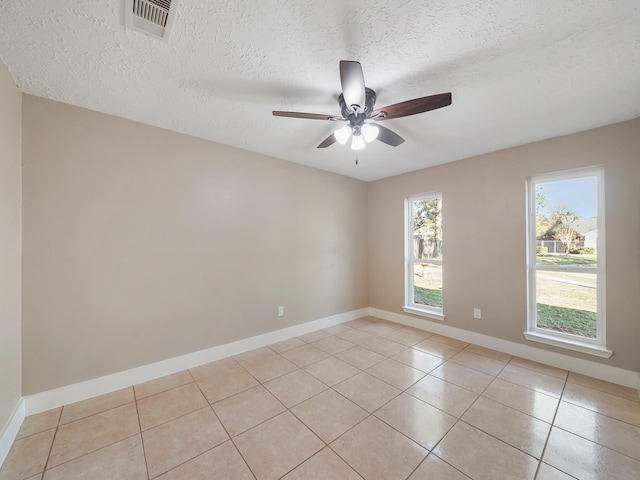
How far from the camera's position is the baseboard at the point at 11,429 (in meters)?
1.51

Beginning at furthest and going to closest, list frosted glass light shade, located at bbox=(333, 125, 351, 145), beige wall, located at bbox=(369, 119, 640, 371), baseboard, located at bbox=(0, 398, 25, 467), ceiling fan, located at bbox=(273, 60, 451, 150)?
beige wall, located at bbox=(369, 119, 640, 371) < frosted glass light shade, located at bbox=(333, 125, 351, 145) < baseboard, located at bbox=(0, 398, 25, 467) < ceiling fan, located at bbox=(273, 60, 451, 150)

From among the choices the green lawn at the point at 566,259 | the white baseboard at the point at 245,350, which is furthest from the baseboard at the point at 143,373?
the green lawn at the point at 566,259

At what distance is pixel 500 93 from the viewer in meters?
1.89

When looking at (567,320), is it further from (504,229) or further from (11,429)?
Answer: (11,429)

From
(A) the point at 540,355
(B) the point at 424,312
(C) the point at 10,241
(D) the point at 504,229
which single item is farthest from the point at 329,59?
(A) the point at 540,355

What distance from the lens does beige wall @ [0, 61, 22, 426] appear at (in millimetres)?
1583

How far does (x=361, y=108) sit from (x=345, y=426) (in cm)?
226

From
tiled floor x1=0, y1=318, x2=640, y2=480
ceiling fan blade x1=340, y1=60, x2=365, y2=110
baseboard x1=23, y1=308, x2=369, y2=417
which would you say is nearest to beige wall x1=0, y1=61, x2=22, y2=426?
baseboard x1=23, y1=308, x2=369, y2=417

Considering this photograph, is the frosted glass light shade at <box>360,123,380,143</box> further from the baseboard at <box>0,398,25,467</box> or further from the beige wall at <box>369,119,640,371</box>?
the baseboard at <box>0,398,25,467</box>

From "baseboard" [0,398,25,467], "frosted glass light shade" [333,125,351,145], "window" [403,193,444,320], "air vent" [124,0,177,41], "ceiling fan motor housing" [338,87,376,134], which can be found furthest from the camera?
"window" [403,193,444,320]

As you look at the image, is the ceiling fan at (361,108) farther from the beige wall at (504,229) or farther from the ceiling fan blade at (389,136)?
the beige wall at (504,229)

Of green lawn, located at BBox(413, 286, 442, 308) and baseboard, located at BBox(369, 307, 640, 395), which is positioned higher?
green lawn, located at BBox(413, 286, 442, 308)

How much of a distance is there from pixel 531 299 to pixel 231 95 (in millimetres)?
3781

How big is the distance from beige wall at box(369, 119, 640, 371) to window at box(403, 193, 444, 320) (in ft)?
0.46
